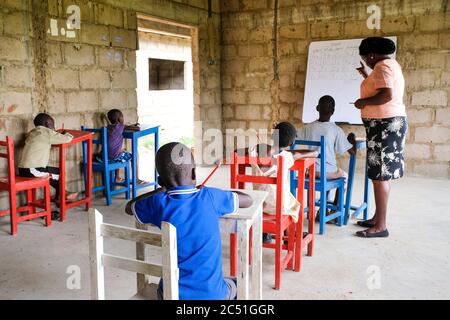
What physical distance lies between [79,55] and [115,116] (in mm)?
694

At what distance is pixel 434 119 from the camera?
5453 millimetres

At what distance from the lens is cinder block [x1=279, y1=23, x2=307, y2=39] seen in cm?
603

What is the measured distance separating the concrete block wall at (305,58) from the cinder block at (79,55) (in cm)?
251

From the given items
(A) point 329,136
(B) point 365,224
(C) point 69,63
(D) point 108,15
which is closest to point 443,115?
(B) point 365,224

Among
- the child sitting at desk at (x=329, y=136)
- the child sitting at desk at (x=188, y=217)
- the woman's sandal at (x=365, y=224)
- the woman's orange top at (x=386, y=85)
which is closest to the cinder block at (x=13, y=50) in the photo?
the child sitting at desk at (x=329, y=136)

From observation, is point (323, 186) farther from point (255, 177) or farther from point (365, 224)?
point (255, 177)

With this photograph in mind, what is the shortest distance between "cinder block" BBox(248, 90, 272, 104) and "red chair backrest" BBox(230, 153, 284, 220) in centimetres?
385

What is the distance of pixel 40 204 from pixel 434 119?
4508mm

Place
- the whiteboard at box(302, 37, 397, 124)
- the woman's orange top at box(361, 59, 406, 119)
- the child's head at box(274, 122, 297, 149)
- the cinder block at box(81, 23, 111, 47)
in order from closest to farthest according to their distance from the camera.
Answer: the child's head at box(274, 122, 297, 149) < the woman's orange top at box(361, 59, 406, 119) < the cinder block at box(81, 23, 111, 47) < the whiteboard at box(302, 37, 397, 124)

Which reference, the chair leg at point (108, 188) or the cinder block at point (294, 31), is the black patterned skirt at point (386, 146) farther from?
the cinder block at point (294, 31)

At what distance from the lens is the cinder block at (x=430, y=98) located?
17.6 ft

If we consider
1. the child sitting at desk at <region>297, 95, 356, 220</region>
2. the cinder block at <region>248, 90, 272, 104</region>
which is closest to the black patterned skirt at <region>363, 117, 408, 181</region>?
the child sitting at desk at <region>297, 95, 356, 220</region>

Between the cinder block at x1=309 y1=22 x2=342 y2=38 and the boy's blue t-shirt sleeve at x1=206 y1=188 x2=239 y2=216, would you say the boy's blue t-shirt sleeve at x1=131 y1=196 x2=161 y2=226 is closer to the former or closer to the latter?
the boy's blue t-shirt sleeve at x1=206 y1=188 x2=239 y2=216
